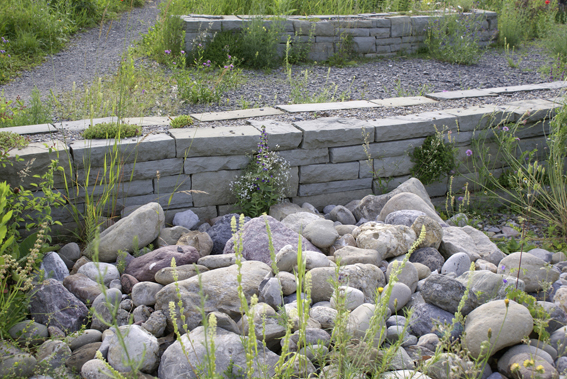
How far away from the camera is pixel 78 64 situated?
6.91m

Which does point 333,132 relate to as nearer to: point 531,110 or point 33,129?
point 531,110

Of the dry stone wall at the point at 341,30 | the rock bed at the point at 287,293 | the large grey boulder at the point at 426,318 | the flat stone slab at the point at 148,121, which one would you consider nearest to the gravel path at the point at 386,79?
the dry stone wall at the point at 341,30

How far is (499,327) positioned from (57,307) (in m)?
2.22

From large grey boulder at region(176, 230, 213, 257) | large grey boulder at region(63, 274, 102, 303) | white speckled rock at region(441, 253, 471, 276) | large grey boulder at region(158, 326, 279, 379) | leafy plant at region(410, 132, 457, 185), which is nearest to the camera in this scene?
large grey boulder at region(158, 326, 279, 379)

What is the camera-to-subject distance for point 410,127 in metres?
4.08

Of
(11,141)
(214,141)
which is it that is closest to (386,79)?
(214,141)

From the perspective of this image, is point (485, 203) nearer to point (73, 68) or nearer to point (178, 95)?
point (178, 95)

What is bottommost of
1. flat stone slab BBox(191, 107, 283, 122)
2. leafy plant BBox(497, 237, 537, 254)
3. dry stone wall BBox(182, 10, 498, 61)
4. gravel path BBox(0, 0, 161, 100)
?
leafy plant BBox(497, 237, 537, 254)

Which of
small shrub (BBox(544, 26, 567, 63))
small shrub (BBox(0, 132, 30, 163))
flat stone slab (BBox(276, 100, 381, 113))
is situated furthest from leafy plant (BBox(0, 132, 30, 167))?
small shrub (BBox(544, 26, 567, 63))

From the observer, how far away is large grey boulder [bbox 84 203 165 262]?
9.87 ft

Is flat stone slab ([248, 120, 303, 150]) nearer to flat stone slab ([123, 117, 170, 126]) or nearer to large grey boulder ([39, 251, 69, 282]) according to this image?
flat stone slab ([123, 117, 170, 126])

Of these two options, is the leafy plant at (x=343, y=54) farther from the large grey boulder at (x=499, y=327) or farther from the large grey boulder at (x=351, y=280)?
the large grey boulder at (x=499, y=327)

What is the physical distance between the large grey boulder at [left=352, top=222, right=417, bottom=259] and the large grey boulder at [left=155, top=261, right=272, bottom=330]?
2.82 ft

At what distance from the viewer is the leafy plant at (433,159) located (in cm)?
411
